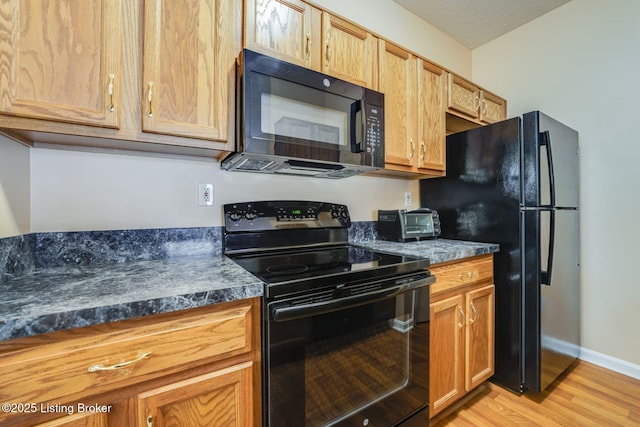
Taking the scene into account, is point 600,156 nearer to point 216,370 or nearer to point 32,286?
point 216,370

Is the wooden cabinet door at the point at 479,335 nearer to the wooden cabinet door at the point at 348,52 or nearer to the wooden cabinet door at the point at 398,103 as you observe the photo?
the wooden cabinet door at the point at 398,103

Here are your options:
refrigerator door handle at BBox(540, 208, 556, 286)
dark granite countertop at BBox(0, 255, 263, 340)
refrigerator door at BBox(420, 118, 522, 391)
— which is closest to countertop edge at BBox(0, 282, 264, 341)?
dark granite countertop at BBox(0, 255, 263, 340)

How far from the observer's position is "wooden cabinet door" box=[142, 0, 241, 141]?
3.44ft

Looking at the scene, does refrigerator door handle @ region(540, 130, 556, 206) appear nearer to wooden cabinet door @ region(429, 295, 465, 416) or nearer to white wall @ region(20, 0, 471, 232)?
wooden cabinet door @ region(429, 295, 465, 416)

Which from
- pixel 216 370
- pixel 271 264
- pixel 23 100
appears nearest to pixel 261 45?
pixel 23 100

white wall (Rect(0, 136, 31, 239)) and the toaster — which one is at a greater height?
white wall (Rect(0, 136, 31, 239))

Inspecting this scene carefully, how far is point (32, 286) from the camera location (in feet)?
2.84

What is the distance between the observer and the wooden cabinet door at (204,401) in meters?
0.78

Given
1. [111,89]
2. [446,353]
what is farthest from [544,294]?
[111,89]

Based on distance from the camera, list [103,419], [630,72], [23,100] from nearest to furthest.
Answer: [103,419] < [23,100] < [630,72]

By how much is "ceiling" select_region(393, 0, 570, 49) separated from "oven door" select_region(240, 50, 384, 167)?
143 cm

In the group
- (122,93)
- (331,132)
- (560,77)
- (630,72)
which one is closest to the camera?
(122,93)

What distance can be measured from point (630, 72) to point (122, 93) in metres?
3.06

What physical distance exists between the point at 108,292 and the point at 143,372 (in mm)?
244
